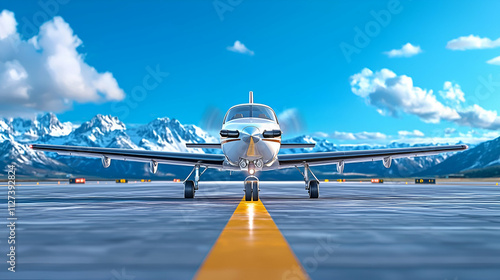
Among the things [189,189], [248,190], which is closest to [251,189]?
[248,190]

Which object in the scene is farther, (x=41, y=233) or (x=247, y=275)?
(x=41, y=233)

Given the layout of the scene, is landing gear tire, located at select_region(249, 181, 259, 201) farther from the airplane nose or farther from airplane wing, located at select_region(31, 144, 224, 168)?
airplane wing, located at select_region(31, 144, 224, 168)

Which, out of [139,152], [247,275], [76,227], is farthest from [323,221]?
[139,152]

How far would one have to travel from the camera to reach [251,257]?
6.13m

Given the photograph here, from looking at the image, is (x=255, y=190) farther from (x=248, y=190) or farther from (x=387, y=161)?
(x=387, y=161)

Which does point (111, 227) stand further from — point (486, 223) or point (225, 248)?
point (486, 223)

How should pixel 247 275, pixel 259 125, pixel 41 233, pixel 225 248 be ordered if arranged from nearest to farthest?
pixel 247 275
pixel 225 248
pixel 41 233
pixel 259 125

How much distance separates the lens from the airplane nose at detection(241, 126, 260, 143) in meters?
17.4

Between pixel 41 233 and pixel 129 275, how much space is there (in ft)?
13.5

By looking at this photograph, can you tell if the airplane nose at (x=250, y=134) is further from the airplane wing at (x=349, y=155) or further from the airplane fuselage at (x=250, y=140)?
the airplane wing at (x=349, y=155)

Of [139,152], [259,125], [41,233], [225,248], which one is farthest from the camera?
[139,152]

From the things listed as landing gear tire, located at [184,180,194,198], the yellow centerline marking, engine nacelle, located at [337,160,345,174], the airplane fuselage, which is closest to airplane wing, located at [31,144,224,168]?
landing gear tire, located at [184,180,194,198]

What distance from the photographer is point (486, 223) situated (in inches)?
400

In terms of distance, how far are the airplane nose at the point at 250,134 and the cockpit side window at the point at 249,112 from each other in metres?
1.92
